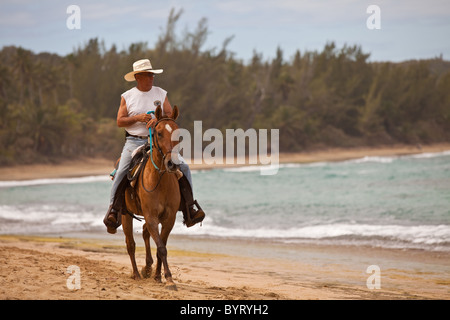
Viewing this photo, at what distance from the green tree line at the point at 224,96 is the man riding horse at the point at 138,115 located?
1079 inches

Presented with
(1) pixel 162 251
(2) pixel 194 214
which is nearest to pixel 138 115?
(2) pixel 194 214

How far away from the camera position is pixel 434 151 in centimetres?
5353

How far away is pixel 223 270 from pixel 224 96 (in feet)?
131

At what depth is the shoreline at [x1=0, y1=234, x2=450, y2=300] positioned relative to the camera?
22.1 feet

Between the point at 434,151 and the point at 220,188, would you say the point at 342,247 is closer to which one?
the point at 220,188

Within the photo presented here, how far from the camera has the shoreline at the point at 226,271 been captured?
6.73 metres

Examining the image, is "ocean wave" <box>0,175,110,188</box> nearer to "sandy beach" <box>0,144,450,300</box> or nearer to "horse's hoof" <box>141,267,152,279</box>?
"sandy beach" <box>0,144,450,300</box>

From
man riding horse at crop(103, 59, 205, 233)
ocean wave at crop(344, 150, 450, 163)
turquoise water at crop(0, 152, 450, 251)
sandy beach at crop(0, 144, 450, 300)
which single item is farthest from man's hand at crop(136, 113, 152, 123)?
ocean wave at crop(344, 150, 450, 163)

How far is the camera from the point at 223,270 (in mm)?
9391

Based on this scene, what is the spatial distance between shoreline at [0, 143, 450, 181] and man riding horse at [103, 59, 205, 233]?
23.8 meters
